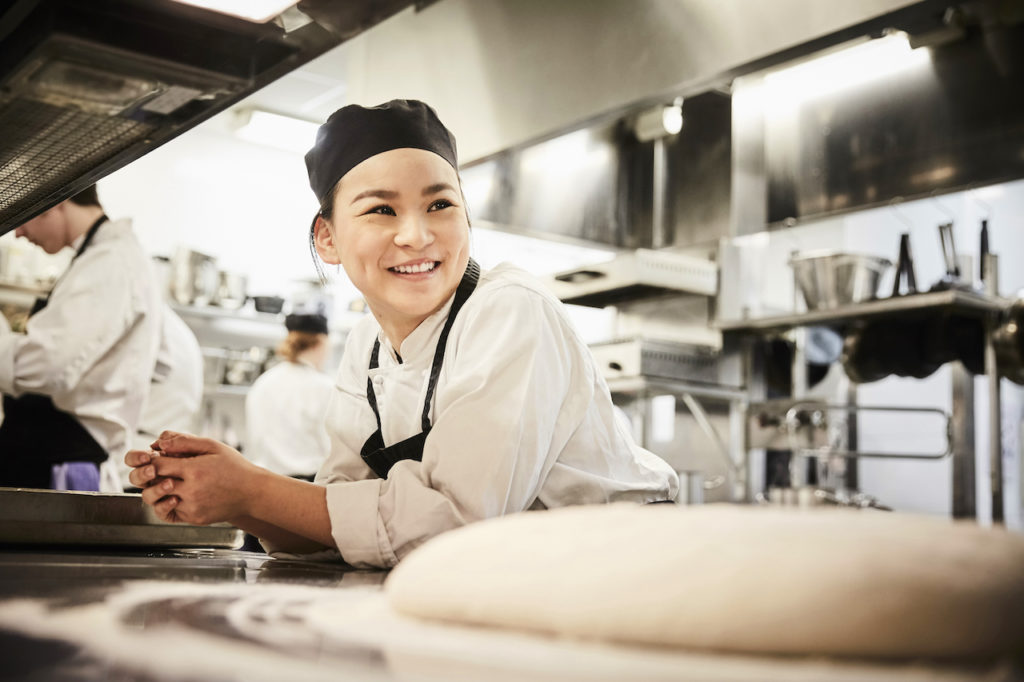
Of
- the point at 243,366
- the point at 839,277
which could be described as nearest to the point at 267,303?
the point at 243,366

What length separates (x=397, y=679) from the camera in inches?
14.9

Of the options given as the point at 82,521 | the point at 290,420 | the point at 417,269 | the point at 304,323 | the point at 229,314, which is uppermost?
the point at 229,314

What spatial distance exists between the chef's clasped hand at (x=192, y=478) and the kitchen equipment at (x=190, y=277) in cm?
419

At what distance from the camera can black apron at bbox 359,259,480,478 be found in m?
1.14

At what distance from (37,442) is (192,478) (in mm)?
1557

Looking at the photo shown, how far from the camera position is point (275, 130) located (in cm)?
567

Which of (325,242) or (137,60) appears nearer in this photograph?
(137,60)

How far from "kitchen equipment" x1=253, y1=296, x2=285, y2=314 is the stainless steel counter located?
15.4ft

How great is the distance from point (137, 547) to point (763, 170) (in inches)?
130

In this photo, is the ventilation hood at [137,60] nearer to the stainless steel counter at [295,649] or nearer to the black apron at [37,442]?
the stainless steel counter at [295,649]

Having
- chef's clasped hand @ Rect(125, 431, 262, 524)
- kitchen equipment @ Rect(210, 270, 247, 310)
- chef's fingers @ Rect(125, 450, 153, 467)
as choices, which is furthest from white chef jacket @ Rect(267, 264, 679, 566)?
kitchen equipment @ Rect(210, 270, 247, 310)

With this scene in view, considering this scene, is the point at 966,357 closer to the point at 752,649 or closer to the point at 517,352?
the point at 517,352

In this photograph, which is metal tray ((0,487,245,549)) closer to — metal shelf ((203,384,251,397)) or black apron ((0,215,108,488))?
black apron ((0,215,108,488))

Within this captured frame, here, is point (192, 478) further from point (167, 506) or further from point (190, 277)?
point (190, 277)
